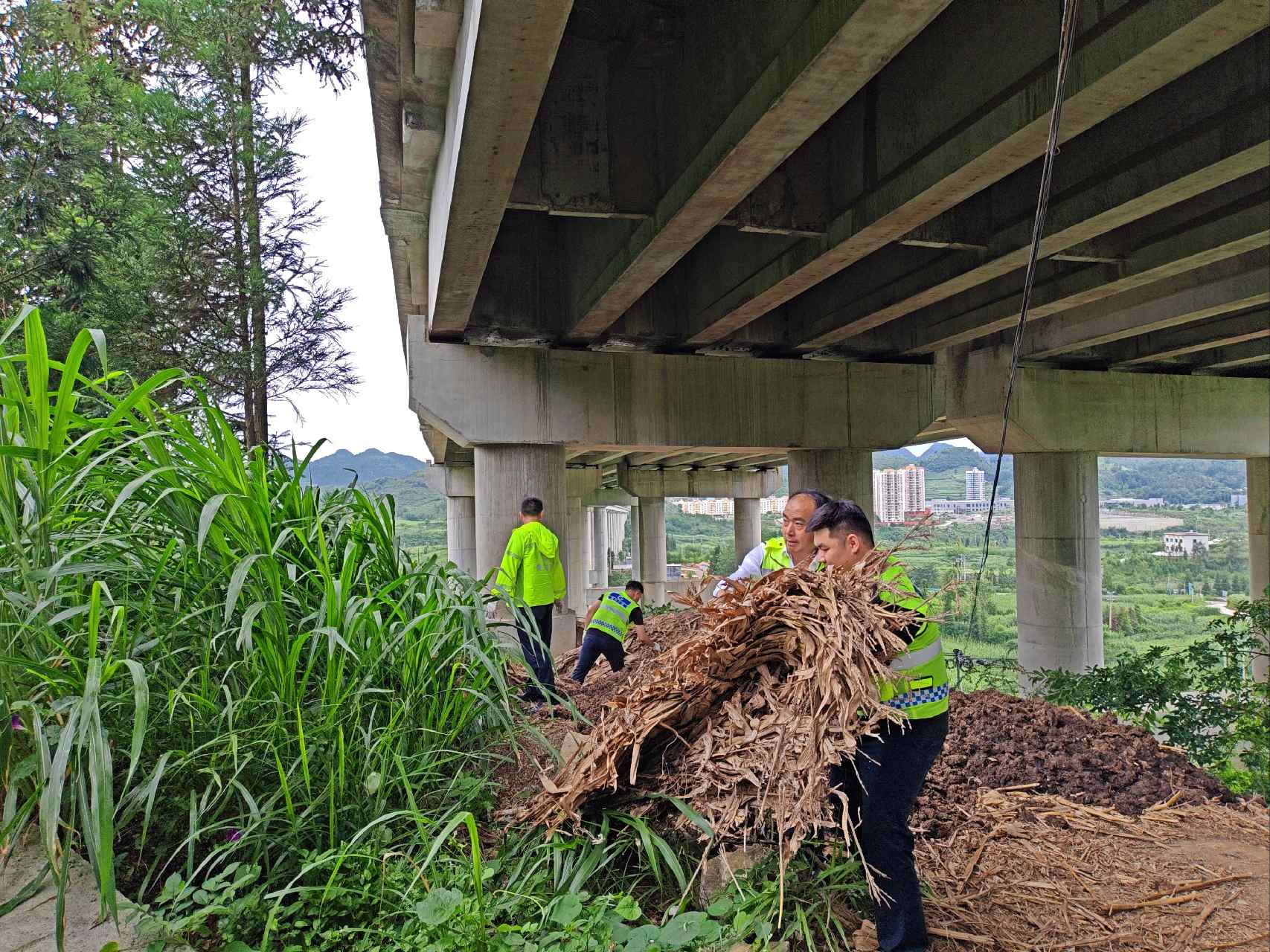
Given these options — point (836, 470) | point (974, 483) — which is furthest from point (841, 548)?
point (836, 470)

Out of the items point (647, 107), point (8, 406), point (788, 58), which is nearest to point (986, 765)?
point (788, 58)

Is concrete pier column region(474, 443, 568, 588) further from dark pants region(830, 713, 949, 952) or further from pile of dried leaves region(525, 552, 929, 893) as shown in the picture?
dark pants region(830, 713, 949, 952)

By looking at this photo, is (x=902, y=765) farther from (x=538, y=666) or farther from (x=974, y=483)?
(x=538, y=666)

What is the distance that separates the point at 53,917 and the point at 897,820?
92.3 inches

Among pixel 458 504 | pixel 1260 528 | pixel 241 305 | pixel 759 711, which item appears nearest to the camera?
pixel 1260 528

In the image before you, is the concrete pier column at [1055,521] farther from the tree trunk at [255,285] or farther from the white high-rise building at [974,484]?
the tree trunk at [255,285]

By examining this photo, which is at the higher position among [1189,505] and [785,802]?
[1189,505]

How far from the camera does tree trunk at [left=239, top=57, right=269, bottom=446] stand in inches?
472

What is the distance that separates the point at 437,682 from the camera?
10.6 feet

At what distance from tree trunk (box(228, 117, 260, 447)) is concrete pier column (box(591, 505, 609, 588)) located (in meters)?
58.4

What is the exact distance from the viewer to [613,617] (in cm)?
614

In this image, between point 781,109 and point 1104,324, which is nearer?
point 781,109

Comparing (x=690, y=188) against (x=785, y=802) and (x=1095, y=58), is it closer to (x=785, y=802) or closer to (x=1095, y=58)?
(x=1095, y=58)

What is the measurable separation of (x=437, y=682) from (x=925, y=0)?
325 centimetres
